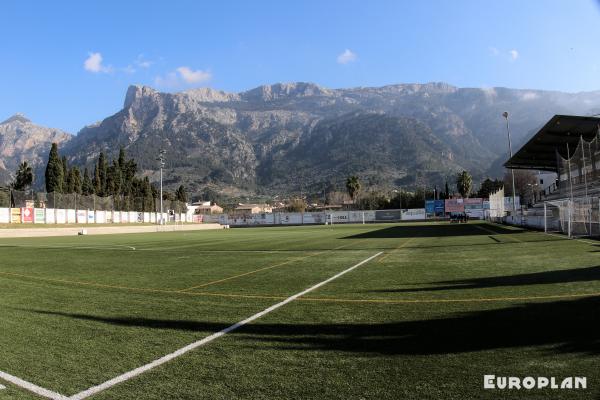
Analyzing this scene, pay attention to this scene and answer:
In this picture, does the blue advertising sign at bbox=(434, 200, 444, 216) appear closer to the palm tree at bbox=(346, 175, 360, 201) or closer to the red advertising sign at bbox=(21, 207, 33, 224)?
the palm tree at bbox=(346, 175, 360, 201)

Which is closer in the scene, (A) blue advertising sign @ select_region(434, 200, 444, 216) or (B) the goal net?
(B) the goal net

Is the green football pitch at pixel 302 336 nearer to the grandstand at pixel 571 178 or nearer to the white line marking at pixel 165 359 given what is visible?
the white line marking at pixel 165 359

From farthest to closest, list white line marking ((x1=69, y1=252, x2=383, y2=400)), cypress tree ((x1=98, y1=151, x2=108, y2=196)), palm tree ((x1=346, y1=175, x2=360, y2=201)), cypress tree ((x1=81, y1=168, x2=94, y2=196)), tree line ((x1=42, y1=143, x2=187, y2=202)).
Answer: palm tree ((x1=346, y1=175, x2=360, y2=201)), cypress tree ((x1=98, y1=151, x2=108, y2=196)), cypress tree ((x1=81, y1=168, x2=94, y2=196)), tree line ((x1=42, y1=143, x2=187, y2=202)), white line marking ((x1=69, y1=252, x2=383, y2=400))

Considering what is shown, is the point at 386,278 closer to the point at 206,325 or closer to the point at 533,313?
the point at 533,313

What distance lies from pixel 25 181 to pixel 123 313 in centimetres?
8800

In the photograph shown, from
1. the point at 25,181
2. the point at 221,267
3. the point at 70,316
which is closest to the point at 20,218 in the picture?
the point at 25,181

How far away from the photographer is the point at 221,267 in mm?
15453

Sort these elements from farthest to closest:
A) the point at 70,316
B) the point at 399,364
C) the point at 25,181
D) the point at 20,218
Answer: the point at 25,181
the point at 20,218
the point at 70,316
the point at 399,364

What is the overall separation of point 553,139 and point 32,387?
166 feet

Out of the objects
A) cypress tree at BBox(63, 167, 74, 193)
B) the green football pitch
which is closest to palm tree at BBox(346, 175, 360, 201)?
cypress tree at BBox(63, 167, 74, 193)

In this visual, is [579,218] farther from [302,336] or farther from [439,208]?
[439,208]

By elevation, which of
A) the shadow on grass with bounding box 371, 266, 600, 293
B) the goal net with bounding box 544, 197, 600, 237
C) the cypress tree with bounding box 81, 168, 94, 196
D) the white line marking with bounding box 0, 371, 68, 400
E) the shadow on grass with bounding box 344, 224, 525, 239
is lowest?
the shadow on grass with bounding box 344, 224, 525, 239

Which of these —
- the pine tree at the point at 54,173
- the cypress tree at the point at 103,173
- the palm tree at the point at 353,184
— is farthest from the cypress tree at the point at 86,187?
the palm tree at the point at 353,184

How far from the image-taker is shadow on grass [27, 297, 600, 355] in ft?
17.5
